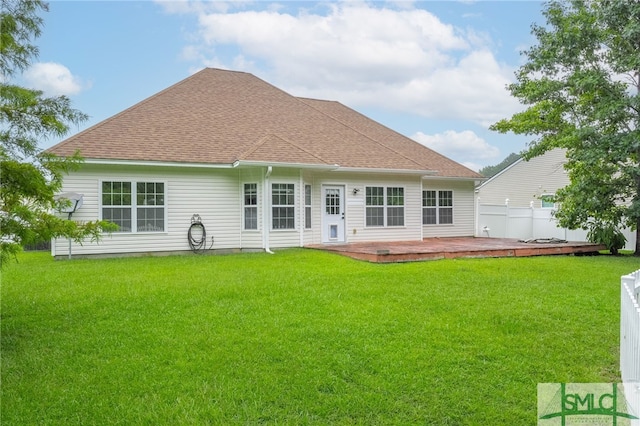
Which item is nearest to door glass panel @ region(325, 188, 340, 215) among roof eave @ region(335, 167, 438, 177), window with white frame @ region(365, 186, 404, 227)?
roof eave @ region(335, 167, 438, 177)

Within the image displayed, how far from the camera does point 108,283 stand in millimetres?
8711

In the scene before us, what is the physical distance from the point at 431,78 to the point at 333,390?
19.5 m

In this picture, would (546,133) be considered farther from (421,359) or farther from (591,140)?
(421,359)

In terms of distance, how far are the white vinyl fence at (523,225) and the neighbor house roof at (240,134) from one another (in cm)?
207

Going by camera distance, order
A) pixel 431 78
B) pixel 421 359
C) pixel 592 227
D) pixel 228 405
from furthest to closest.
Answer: pixel 431 78
pixel 592 227
pixel 421 359
pixel 228 405

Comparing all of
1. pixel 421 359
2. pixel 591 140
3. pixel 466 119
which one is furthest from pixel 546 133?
pixel 421 359

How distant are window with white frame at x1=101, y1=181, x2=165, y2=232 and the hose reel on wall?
33.2 inches

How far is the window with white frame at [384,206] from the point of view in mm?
16203

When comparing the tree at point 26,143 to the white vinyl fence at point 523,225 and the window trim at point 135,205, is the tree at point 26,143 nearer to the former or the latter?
the window trim at point 135,205

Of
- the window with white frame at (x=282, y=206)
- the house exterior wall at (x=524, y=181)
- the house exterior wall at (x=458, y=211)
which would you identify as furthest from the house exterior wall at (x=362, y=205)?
the house exterior wall at (x=524, y=181)

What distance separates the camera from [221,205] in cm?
1428

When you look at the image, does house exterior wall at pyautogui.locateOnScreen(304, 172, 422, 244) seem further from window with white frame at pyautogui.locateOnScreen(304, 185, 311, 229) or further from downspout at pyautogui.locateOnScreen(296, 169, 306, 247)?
downspout at pyautogui.locateOnScreen(296, 169, 306, 247)

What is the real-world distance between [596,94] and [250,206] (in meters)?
11.4

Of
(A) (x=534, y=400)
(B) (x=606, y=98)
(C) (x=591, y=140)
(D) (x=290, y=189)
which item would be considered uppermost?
(B) (x=606, y=98)
